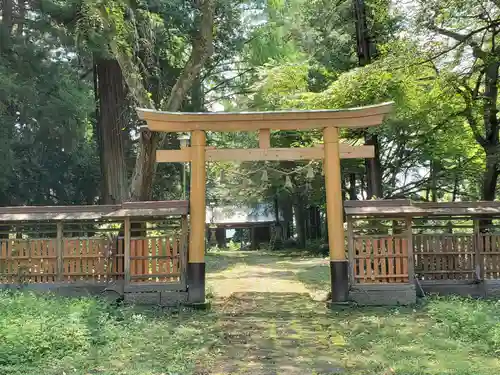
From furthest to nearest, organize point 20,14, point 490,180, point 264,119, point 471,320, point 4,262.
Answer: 1. point 20,14
2. point 490,180
3. point 4,262
4. point 264,119
5. point 471,320

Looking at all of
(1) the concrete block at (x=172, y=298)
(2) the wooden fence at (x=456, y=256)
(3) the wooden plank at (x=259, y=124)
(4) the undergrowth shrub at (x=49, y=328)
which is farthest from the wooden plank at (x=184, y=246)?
(2) the wooden fence at (x=456, y=256)

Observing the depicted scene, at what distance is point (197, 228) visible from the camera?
967 centimetres

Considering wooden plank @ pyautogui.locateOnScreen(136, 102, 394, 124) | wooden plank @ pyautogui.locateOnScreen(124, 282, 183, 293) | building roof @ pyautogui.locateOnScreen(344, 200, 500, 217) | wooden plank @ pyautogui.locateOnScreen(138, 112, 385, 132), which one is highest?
wooden plank @ pyautogui.locateOnScreen(136, 102, 394, 124)

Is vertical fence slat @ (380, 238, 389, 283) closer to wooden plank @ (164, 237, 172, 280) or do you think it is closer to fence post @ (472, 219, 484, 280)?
fence post @ (472, 219, 484, 280)

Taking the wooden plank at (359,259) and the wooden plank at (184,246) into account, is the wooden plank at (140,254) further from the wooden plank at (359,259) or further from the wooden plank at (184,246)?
the wooden plank at (359,259)

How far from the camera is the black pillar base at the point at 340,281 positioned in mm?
9469

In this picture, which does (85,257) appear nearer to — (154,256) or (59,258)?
(59,258)

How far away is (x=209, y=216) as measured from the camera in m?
39.8

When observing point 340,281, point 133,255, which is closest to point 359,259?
point 340,281

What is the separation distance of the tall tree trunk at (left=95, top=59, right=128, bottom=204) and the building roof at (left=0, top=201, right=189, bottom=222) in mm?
4101

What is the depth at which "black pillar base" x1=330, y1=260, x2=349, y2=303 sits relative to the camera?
31.1 ft

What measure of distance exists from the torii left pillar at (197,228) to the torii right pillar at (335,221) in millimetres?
2451

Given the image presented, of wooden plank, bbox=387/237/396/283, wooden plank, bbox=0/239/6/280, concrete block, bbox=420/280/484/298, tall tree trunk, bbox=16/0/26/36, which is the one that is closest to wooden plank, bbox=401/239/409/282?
wooden plank, bbox=387/237/396/283

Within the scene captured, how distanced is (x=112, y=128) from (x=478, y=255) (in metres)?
10.5
